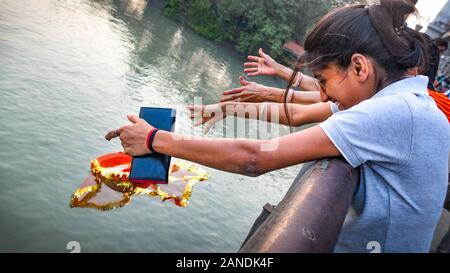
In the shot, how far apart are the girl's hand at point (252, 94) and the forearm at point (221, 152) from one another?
1139 millimetres

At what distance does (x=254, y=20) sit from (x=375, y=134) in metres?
27.3

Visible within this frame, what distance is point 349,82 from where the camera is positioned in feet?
4.88

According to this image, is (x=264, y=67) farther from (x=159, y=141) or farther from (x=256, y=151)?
(x=256, y=151)

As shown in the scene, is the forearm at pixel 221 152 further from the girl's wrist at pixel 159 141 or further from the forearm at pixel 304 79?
the forearm at pixel 304 79

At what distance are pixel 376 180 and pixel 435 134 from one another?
24cm

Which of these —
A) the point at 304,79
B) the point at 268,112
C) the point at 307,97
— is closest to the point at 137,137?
the point at 268,112

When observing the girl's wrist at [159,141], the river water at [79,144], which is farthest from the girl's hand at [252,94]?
the river water at [79,144]

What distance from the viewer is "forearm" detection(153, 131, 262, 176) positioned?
129cm

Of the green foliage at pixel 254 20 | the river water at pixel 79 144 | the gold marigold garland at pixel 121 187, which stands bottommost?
the river water at pixel 79 144

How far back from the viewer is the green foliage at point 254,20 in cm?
2603

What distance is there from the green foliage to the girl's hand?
76.5 ft

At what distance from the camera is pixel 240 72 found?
21312 mm
